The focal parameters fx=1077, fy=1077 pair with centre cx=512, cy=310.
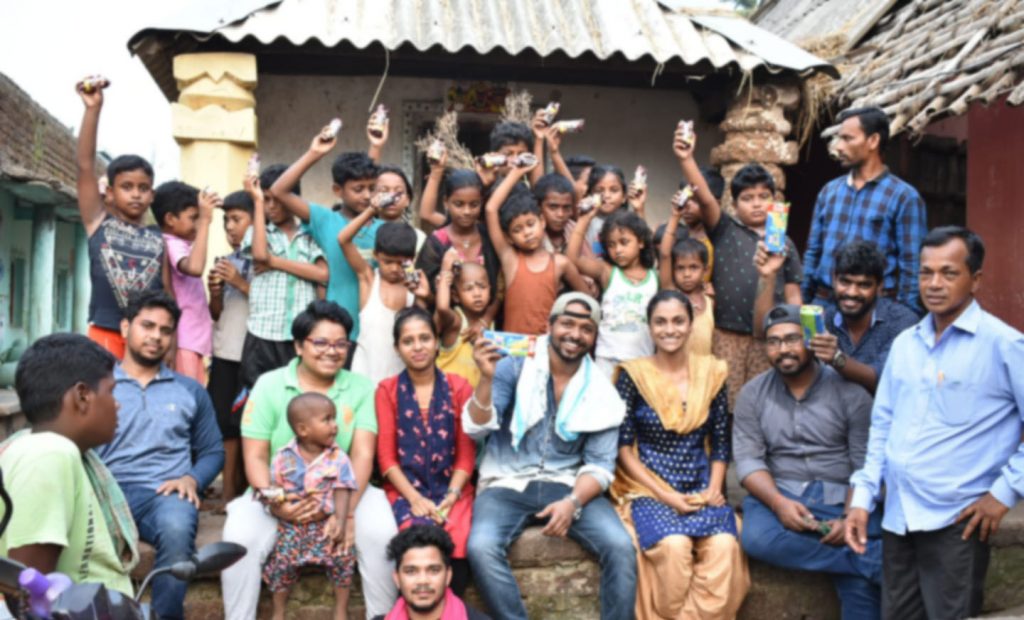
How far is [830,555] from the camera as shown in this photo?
462 cm

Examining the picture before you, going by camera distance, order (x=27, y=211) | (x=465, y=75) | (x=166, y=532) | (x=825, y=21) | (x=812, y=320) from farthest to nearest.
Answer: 1. (x=27, y=211)
2. (x=825, y=21)
3. (x=465, y=75)
4. (x=812, y=320)
5. (x=166, y=532)

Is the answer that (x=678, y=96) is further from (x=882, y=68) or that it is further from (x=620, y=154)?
(x=882, y=68)

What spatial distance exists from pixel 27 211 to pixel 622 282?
10.7 meters

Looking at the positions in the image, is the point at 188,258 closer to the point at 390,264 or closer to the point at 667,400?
the point at 390,264

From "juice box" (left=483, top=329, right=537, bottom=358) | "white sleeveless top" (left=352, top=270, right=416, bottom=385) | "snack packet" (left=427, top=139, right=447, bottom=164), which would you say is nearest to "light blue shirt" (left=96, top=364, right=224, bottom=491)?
"white sleeveless top" (left=352, top=270, right=416, bottom=385)

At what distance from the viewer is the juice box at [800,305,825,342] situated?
4516 millimetres

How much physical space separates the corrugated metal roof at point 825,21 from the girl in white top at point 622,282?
4012mm

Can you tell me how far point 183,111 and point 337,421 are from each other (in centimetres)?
325

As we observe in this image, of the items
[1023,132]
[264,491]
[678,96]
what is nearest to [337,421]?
[264,491]

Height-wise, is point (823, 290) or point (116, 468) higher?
point (823, 290)

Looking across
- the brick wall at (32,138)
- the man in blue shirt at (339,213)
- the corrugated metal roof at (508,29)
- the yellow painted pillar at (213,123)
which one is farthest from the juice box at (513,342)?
the brick wall at (32,138)

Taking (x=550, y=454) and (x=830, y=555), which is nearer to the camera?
(x=830, y=555)

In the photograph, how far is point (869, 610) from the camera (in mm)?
4602

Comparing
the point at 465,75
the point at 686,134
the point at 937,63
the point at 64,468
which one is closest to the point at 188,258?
the point at 686,134
